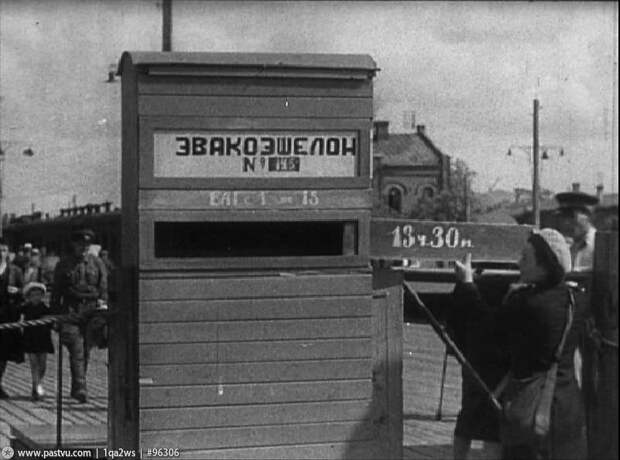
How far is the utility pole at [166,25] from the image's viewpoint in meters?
9.01

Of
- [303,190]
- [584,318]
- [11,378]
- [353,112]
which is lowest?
[11,378]

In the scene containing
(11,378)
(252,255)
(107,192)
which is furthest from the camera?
(11,378)

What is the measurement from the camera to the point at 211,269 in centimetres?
532

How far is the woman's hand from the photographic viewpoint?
5.50 m

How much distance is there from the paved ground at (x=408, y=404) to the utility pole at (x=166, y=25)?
10.1 feet

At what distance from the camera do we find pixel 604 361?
5.24 meters

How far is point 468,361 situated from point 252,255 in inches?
50.0

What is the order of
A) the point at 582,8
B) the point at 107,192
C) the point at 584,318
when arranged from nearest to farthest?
the point at 582,8
the point at 584,318
the point at 107,192

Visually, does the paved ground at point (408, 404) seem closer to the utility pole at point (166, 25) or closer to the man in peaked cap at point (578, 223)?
the man in peaked cap at point (578, 223)

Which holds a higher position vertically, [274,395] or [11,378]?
[274,395]

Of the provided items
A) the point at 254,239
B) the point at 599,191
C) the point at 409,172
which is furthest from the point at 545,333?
the point at 409,172

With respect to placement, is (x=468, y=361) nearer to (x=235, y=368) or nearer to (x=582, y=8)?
(x=235, y=368)

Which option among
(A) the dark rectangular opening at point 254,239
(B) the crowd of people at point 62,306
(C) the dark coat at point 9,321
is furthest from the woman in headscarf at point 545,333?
(C) the dark coat at point 9,321

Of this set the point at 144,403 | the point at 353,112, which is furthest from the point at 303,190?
the point at 144,403
